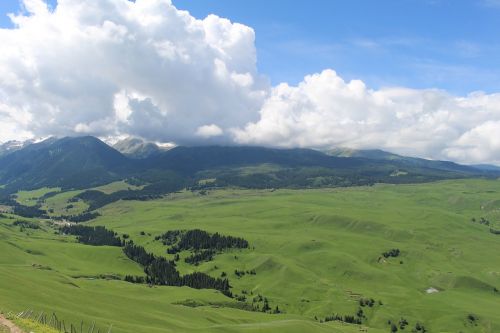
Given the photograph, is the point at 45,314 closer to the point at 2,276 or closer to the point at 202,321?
the point at 2,276

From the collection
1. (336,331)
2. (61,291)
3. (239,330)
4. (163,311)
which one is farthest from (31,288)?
(336,331)

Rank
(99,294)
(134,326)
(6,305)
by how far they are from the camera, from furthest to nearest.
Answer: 1. (99,294)
2. (134,326)
3. (6,305)

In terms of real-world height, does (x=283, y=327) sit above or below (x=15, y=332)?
below

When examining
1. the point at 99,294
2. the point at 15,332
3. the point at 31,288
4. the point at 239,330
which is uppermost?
the point at 15,332

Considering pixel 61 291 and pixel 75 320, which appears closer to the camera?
pixel 75 320

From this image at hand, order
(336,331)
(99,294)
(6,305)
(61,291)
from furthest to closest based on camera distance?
(336,331), (99,294), (61,291), (6,305)

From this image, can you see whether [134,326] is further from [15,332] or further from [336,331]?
[336,331]

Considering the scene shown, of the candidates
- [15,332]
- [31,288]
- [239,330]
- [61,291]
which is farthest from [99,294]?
[15,332]

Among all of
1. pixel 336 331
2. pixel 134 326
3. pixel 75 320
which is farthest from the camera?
pixel 336 331

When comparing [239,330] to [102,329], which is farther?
[239,330]
